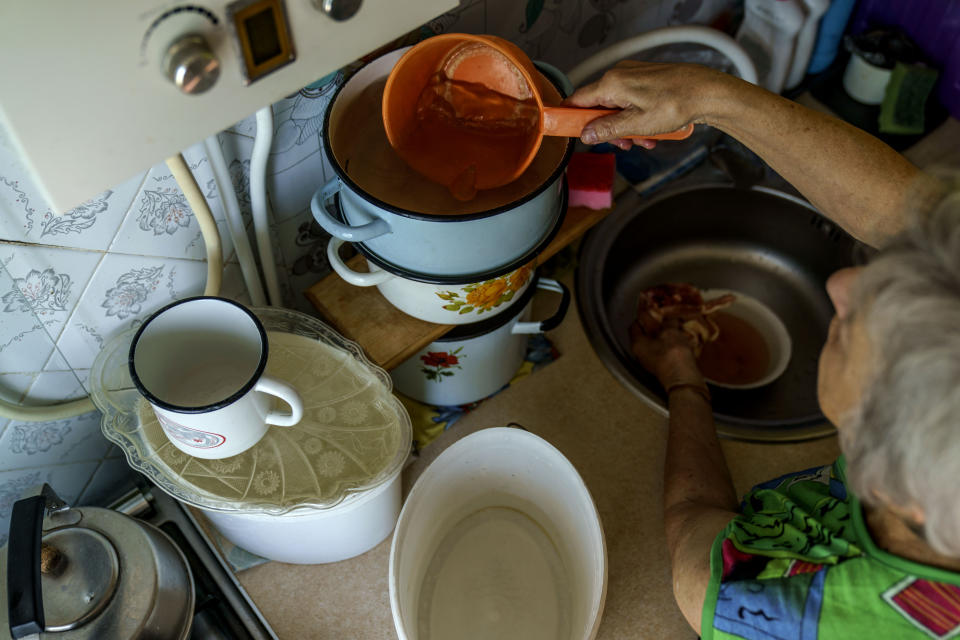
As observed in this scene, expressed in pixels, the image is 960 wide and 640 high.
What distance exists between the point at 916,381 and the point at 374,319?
0.68m

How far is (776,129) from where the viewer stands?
90cm

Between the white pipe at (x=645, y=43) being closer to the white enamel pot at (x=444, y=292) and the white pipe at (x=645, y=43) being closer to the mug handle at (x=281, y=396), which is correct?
the white enamel pot at (x=444, y=292)

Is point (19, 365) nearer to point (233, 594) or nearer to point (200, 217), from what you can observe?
point (200, 217)

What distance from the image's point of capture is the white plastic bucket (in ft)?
2.93

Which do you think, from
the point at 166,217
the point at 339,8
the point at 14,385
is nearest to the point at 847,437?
the point at 339,8

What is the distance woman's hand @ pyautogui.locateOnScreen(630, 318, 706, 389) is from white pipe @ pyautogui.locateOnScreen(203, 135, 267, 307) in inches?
25.0

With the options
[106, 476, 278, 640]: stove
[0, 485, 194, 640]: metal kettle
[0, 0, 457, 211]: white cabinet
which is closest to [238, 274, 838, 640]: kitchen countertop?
[106, 476, 278, 640]: stove

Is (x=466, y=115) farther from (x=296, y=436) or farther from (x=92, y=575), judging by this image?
(x=92, y=575)

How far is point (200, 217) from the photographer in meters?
0.86

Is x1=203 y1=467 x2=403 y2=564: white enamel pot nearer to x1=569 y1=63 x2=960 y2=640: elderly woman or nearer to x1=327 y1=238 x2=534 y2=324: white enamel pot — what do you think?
x1=327 y1=238 x2=534 y2=324: white enamel pot

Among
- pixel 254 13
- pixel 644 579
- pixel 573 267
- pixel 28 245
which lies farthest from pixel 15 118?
pixel 573 267

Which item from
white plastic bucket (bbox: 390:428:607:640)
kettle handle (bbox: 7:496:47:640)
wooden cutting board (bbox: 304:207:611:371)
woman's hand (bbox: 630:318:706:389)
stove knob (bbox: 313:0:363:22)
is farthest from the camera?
woman's hand (bbox: 630:318:706:389)

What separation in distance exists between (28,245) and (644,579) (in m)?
0.84

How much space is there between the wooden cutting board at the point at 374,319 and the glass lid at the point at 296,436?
4cm
